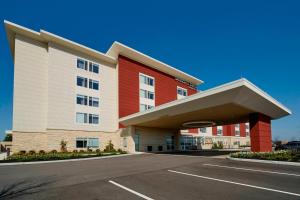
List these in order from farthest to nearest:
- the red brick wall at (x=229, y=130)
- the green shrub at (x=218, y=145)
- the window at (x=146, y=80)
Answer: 1. the red brick wall at (x=229, y=130)
2. the green shrub at (x=218, y=145)
3. the window at (x=146, y=80)

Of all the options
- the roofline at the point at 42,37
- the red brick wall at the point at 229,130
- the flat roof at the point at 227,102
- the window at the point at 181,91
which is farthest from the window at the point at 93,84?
the red brick wall at the point at 229,130

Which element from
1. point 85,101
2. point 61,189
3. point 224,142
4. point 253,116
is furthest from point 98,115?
point 224,142

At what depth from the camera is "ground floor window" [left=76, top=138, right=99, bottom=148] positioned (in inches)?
1270

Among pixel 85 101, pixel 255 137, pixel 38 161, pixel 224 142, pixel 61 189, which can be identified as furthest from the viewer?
pixel 224 142

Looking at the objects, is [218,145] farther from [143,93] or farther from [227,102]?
[227,102]

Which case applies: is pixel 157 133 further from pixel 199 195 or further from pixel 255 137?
pixel 199 195

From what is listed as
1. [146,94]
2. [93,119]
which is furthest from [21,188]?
[146,94]

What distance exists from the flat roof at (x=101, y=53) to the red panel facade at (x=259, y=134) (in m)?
20.9

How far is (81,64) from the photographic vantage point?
34688 millimetres

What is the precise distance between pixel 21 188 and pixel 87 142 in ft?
77.7

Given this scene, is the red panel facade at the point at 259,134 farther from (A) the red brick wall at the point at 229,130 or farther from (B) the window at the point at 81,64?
(A) the red brick wall at the point at 229,130

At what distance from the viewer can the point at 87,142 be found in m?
33.2

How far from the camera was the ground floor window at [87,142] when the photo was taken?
32.2 meters

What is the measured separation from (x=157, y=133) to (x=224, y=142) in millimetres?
30420
